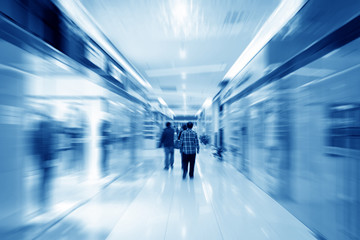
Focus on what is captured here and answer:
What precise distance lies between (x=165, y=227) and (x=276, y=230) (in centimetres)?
132

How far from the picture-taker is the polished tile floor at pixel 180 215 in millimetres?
2201

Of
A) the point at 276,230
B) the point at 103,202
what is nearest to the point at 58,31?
the point at 103,202

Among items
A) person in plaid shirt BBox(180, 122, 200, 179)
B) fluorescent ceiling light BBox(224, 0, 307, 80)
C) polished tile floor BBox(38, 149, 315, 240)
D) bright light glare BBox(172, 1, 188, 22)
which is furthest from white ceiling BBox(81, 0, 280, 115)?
polished tile floor BBox(38, 149, 315, 240)

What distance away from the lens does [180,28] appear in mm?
3189

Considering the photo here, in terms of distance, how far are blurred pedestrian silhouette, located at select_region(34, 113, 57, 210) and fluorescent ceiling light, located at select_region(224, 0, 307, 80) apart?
3.52 meters

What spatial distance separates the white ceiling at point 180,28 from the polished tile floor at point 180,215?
2830mm

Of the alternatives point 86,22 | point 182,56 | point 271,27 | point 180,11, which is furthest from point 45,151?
point 271,27

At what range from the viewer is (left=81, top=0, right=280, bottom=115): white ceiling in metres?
2.60

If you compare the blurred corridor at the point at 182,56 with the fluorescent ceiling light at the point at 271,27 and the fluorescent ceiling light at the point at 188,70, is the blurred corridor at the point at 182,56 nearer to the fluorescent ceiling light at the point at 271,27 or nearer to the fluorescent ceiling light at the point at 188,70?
the fluorescent ceiling light at the point at 271,27

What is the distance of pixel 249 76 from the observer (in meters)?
4.32

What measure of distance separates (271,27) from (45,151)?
3.75 m

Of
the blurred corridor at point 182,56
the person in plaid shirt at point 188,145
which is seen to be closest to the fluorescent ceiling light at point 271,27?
the blurred corridor at point 182,56

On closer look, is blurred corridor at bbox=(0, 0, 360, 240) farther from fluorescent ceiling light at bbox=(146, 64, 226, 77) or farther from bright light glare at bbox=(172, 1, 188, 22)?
fluorescent ceiling light at bbox=(146, 64, 226, 77)

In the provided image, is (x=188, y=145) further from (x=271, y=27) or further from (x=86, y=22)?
(x=86, y=22)
